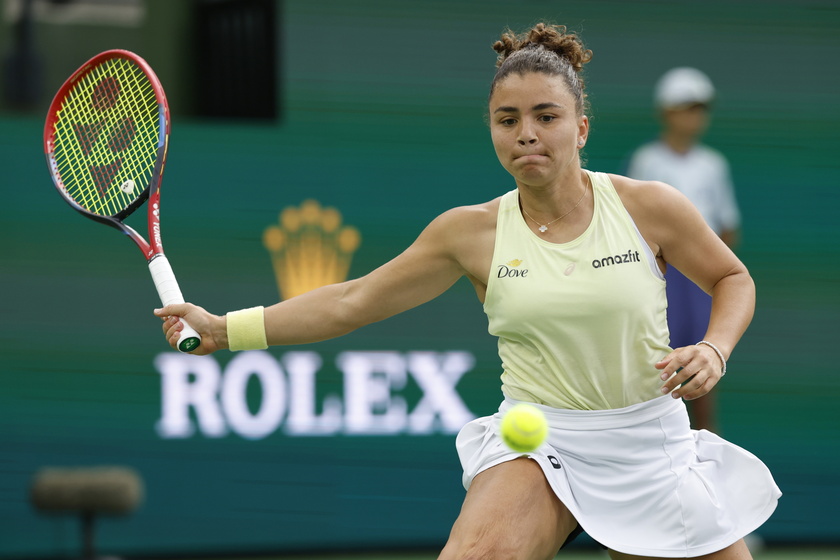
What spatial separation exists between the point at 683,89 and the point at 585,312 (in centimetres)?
324

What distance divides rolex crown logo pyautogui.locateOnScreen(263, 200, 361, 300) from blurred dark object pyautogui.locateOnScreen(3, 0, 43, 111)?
123 centimetres

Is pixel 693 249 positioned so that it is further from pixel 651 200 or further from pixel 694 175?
pixel 694 175

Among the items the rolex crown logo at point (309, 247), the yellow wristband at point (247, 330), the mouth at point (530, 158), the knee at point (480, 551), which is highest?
the mouth at point (530, 158)

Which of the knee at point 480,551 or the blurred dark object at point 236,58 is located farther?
the blurred dark object at point 236,58

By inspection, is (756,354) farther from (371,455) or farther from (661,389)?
(661,389)

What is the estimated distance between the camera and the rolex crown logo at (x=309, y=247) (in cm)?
611

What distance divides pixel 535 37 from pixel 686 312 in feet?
9.08

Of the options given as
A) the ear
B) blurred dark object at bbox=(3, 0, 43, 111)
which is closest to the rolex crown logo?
blurred dark object at bbox=(3, 0, 43, 111)

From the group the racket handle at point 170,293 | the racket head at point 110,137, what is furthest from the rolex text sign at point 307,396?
the racket handle at point 170,293

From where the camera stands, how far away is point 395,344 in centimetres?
622

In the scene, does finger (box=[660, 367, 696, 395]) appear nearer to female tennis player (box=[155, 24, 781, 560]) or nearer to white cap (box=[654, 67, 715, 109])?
female tennis player (box=[155, 24, 781, 560])

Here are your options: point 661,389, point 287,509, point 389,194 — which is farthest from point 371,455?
point 661,389

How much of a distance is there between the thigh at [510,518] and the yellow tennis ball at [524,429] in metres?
0.08

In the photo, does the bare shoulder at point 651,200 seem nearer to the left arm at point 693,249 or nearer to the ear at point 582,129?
the left arm at point 693,249
